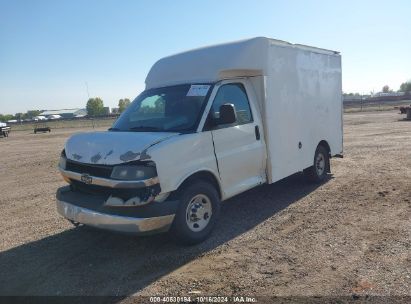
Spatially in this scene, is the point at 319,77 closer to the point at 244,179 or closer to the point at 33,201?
the point at 244,179

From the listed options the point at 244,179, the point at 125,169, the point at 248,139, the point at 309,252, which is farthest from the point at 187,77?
the point at 309,252

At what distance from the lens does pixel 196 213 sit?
16.7 ft

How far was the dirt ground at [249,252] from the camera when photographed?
3.97 meters

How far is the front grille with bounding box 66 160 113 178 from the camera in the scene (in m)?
4.60

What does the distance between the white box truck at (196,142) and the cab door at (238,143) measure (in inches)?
0.6

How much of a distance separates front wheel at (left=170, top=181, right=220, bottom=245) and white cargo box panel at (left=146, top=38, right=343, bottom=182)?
61.1 inches

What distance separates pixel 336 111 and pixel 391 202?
2.93 m

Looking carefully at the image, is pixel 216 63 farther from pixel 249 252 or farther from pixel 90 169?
pixel 249 252

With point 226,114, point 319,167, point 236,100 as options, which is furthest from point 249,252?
point 319,167

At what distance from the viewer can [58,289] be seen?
4.11 metres

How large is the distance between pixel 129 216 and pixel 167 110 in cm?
181

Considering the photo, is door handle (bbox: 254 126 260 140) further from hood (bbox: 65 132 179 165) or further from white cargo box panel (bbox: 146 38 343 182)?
hood (bbox: 65 132 179 165)

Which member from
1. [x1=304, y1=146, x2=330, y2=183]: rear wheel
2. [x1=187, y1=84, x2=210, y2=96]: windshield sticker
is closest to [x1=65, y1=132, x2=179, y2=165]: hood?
[x1=187, y1=84, x2=210, y2=96]: windshield sticker

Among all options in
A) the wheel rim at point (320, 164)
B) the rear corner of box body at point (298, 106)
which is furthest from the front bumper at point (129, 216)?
the wheel rim at point (320, 164)
